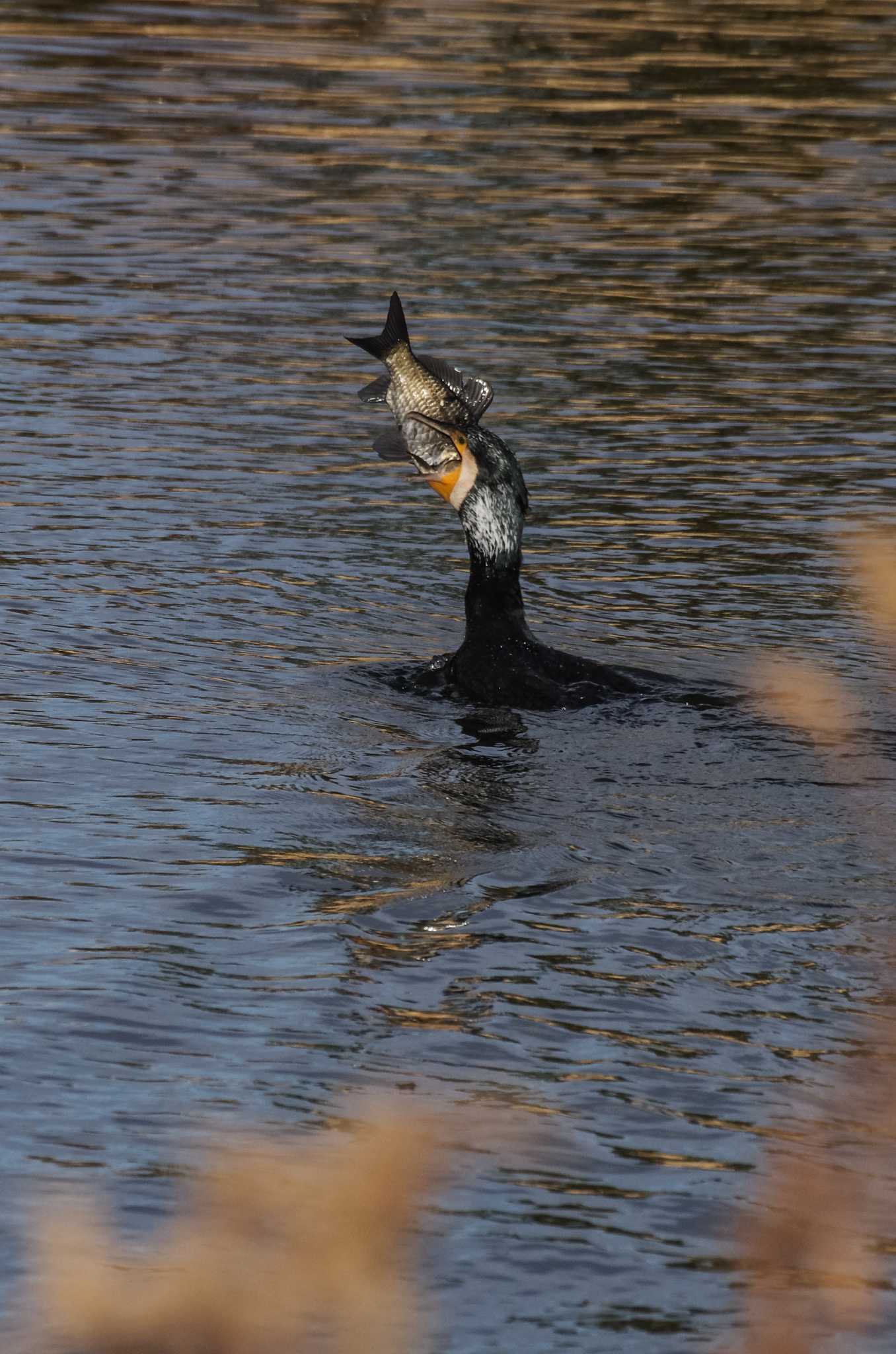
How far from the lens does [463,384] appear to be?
10156 mm

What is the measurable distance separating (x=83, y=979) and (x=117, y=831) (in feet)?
4.46

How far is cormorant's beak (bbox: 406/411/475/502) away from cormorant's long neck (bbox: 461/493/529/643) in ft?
0.69

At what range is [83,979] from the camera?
656 centimetres

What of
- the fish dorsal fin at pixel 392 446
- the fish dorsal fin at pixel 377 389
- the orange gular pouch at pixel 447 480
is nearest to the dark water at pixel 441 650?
the orange gular pouch at pixel 447 480

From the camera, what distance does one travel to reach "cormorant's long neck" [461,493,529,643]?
383 inches

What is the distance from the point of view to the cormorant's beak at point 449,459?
31.8 feet

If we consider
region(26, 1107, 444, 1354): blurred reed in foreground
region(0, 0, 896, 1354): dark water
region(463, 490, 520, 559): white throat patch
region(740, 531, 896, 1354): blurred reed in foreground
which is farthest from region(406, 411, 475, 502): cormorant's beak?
region(26, 1107, 444, 1354): blurred reed in foreground

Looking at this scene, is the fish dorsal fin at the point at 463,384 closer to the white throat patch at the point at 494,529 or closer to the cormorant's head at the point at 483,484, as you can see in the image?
the cormorant's head at the point at 483,484

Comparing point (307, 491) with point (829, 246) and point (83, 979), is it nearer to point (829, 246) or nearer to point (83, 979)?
point (83, 979)

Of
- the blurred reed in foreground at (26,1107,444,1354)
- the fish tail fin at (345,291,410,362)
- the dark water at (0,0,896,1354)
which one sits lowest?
the blurred reed in foreground at (26,1107,444,1354)

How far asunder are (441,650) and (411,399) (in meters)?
1.38

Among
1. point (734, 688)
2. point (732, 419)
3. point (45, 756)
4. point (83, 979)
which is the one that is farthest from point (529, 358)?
point (83, 979)

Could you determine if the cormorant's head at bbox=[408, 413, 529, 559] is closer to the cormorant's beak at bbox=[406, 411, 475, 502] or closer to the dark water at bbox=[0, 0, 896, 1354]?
the cormorant's beak at bbox=[406, 411, 475, 502]

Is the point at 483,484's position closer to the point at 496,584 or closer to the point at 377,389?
the point at 496,584
